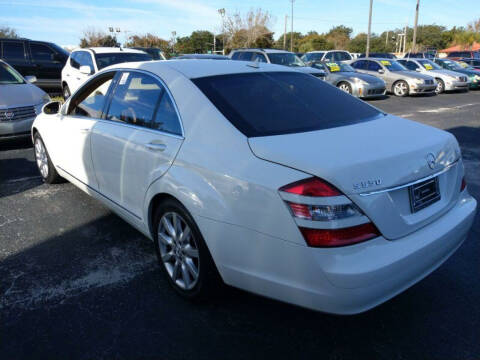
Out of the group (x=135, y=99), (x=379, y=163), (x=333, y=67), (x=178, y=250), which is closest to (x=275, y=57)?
(x=333, y=67)

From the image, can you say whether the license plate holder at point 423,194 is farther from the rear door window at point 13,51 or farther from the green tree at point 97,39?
the green tree at point 97,39

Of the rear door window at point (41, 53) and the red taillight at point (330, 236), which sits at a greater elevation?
the rear door window at point (41, 53)

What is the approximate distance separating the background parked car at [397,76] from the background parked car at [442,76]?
51.6 inches

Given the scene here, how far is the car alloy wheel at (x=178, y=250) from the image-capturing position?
261 cm

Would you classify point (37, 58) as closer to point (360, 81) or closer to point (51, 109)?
point (51, 109)

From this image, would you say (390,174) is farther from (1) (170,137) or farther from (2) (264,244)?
(1) (170,137)

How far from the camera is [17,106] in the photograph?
22.8 feet

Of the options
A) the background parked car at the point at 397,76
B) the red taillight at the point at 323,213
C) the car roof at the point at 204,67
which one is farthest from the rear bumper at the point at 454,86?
the red taillight at the point at 323,213

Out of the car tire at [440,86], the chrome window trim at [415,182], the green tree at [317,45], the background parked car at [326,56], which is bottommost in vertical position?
the car tire at [440,86]

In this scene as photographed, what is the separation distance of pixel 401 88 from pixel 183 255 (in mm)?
16166

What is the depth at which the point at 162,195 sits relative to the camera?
9.11ft

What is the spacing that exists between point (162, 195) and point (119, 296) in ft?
2.58

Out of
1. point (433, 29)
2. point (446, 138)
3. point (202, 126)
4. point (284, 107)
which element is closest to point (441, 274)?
point (446, 138)

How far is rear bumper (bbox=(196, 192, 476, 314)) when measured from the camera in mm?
1947
